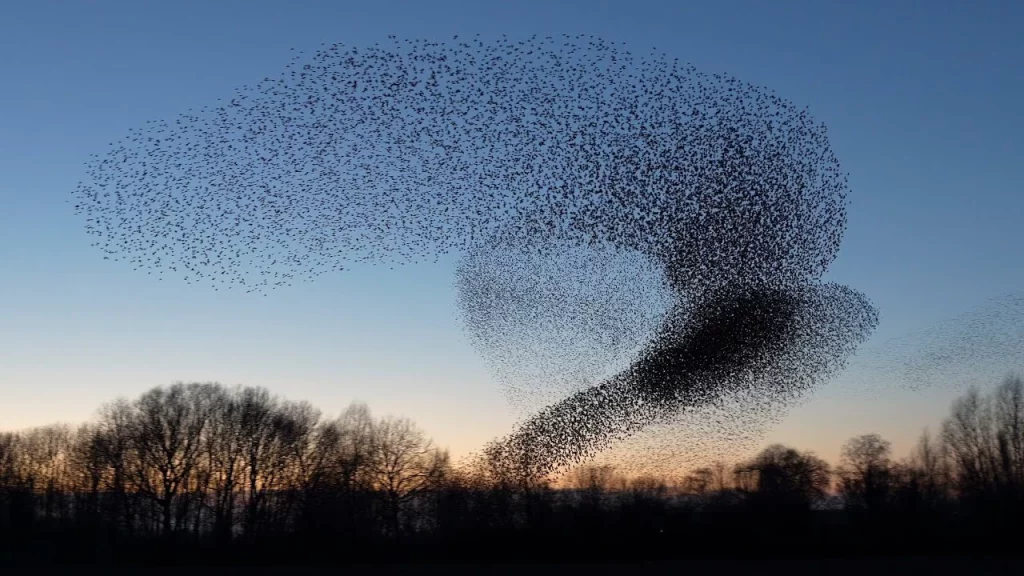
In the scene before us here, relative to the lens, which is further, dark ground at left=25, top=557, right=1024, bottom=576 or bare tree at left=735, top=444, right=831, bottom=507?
bare tree at left=735, top=444, right=831, bottom=507

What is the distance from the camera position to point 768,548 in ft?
158

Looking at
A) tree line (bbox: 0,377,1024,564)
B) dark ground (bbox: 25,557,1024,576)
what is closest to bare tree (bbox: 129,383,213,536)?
tree line (bbox: 0,377,1024,564)

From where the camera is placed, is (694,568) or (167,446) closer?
(694,568)

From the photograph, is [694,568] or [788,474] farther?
[788,474]

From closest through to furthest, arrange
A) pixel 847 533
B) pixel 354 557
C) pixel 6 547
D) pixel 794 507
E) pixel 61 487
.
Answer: pixel 354 557
pixel 847 533
pixel 794 507
pixel 6 547
pixel 61 487

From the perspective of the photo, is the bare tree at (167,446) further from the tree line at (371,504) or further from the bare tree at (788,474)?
the bare tree at (788,474)

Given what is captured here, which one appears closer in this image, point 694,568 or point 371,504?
point 694,568

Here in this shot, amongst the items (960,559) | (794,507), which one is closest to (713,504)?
(794,507)

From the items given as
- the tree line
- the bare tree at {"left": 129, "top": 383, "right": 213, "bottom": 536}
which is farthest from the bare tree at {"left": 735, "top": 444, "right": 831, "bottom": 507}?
the bare tree at {"left": 129, "top": 383, "right": 213, "bottom": 536}

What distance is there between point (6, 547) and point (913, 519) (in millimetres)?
58180

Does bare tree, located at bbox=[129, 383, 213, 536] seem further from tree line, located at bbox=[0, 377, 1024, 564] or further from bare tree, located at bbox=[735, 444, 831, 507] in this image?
bare tree, located at bbox=[735, 444, 831, 507]

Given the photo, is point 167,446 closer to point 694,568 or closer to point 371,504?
point 371,504

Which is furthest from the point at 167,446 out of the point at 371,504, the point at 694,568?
the point at 694,568

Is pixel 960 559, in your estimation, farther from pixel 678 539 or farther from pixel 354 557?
pixel 354 557
